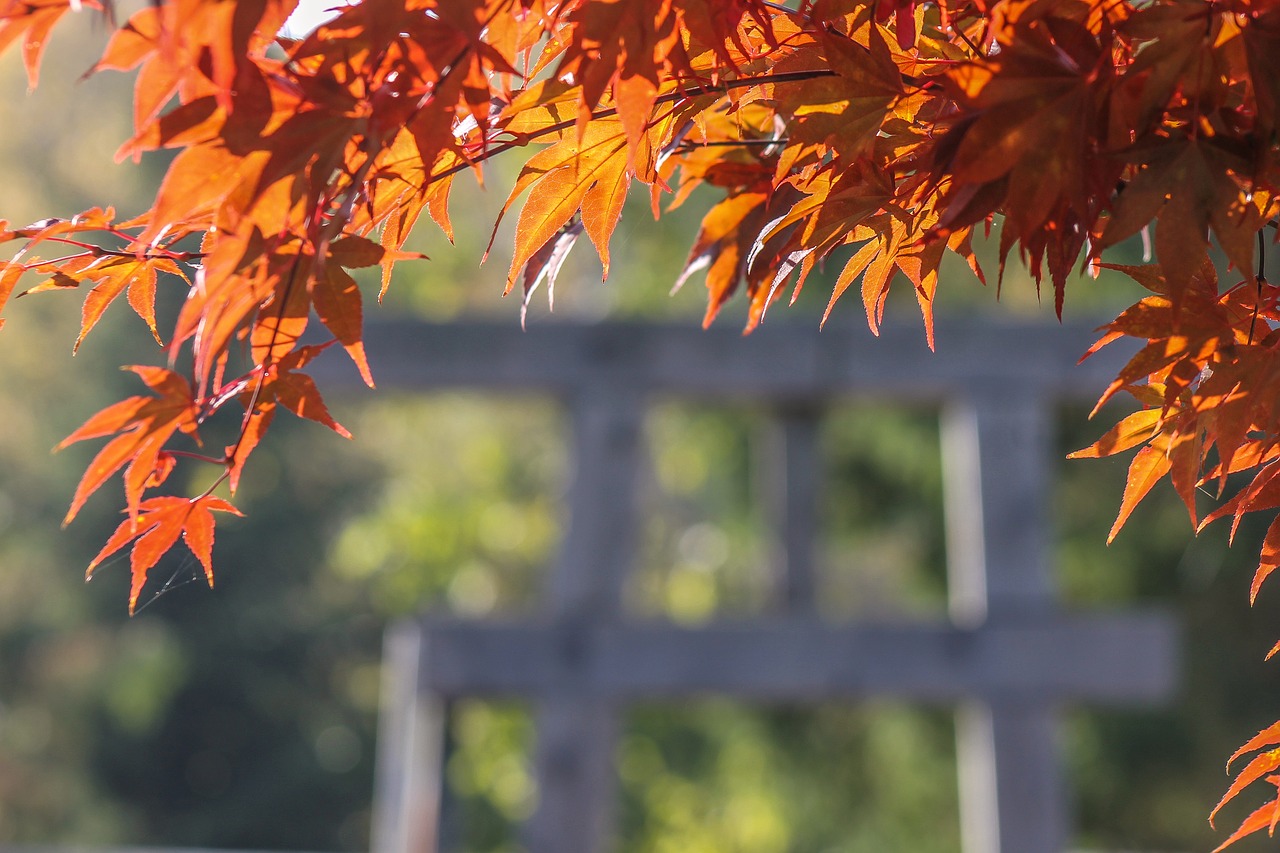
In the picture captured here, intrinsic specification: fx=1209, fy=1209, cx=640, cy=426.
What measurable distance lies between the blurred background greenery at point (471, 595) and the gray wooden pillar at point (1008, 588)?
1.16ft

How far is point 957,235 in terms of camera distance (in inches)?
26.2

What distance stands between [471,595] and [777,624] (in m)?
6.32

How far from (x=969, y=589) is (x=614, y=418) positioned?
0.94 metres

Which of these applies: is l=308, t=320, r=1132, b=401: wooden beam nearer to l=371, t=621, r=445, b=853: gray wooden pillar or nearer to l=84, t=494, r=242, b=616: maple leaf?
l=371, t=621, r=445, b=853: gray wooden pillar

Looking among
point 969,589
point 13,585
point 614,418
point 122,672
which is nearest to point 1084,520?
point 969,589

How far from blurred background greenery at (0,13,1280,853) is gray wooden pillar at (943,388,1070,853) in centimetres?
35

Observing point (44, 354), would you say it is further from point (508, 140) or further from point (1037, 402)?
point (508, 140)

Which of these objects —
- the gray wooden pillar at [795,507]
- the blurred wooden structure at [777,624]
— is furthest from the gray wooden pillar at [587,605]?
the gray wooden pillar at [795,507]

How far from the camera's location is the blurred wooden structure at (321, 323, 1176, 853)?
2.71 metres

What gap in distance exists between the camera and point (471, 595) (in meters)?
8.82

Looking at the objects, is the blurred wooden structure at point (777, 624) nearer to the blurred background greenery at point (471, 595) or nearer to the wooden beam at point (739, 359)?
the wooden beam at point (739, 359)

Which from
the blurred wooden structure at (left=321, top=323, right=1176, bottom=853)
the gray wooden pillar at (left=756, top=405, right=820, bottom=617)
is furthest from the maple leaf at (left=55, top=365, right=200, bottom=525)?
the gray wooden pillar at (left=756, top=405, right=820, bottom=617)

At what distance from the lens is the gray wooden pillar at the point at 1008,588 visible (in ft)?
8.92

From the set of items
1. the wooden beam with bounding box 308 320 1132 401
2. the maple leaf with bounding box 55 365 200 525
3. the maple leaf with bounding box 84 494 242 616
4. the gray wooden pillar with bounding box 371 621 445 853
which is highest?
the wooden beam with bounding box 308 320 1132 401
